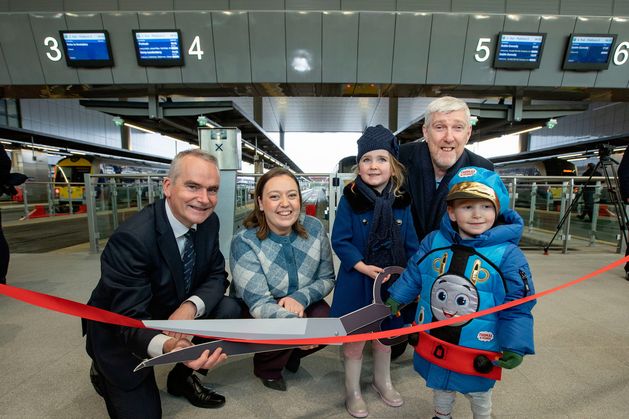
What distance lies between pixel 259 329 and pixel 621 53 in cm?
927

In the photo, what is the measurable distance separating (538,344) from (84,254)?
6.79m

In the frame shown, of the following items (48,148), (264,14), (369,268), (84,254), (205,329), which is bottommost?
(84,254)

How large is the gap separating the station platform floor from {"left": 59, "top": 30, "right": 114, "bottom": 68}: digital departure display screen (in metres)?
5.51

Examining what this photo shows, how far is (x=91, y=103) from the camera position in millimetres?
7512

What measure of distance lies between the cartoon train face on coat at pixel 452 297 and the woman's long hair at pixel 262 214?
0.83m

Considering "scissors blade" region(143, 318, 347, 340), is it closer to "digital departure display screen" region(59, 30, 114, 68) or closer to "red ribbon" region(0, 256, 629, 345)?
"red ribbon" region(0, 256, 629, 345)

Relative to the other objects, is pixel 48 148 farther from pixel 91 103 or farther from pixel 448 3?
pixel 448 3

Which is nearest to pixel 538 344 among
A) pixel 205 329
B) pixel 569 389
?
pixel 569 389

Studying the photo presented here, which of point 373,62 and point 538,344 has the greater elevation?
point 373,62

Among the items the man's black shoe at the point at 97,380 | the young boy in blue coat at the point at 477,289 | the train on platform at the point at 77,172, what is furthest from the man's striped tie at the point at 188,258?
the train on platform at the point at 77,172

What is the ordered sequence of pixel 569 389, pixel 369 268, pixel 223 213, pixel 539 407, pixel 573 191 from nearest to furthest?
pixel 369 268 → pixel 539 407 → pixel 569 389 → pixel 223 213 → pixel 573 191

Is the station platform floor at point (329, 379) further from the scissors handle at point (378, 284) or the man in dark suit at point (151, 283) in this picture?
the scissors handle at point (378, 284)

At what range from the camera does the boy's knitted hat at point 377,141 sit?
160cm

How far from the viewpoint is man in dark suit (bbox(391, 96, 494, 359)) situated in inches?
65.3
